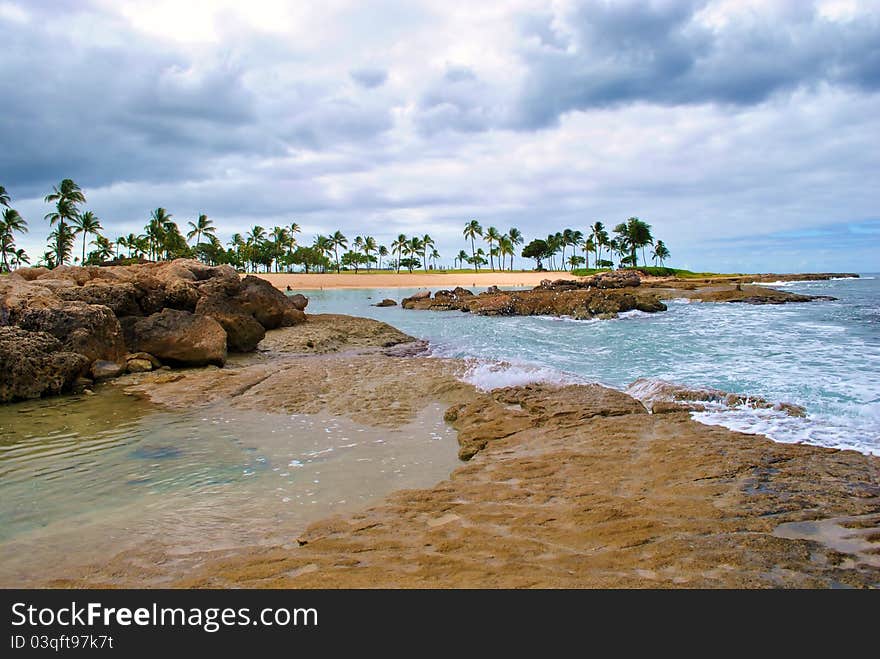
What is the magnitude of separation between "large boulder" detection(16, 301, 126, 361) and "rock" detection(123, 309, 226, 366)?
0.87m

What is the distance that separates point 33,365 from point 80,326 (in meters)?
1.66

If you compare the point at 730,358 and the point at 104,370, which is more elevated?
the point at 730,358

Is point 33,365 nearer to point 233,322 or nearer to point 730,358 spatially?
point 233,322

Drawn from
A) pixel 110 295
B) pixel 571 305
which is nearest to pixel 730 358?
pixel 110 295

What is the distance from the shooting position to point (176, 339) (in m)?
13.2

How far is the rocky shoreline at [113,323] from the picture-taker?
1039 cm

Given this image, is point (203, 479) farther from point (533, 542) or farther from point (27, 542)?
point (533, 542)

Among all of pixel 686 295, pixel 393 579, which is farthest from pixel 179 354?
pixel 686 295

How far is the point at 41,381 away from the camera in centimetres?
1019

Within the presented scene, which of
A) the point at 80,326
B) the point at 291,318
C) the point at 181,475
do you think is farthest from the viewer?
the point at 291,318

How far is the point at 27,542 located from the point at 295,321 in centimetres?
1654

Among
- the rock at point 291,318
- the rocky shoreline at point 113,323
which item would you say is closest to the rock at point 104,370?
the rocky shoreline at point 113,323

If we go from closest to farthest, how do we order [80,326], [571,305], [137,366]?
[80,326], [137,366], [571,305]

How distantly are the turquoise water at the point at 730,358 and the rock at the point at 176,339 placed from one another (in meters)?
6.58
